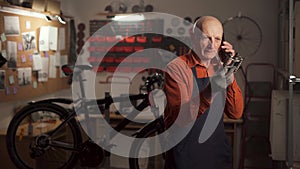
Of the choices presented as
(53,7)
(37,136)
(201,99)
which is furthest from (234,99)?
(53,7)

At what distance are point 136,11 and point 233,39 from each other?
3.76 feet

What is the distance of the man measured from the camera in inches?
69.6

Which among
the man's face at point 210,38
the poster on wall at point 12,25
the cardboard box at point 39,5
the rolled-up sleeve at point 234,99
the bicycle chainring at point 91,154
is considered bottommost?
the bicycle chainring at point 91,154

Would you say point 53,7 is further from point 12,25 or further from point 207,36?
point 207,36

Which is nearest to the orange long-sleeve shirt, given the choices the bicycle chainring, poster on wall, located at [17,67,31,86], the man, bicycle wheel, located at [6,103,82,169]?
the man

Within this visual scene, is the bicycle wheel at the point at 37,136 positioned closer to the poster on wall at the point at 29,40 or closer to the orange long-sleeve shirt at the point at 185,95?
the poster on wall at the point at 29,40

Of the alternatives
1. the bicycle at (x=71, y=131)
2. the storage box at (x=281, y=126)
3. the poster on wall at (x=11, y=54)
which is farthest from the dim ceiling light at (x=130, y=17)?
the storage box at (x=281, y=126)

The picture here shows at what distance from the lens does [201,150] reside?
74.9 inches

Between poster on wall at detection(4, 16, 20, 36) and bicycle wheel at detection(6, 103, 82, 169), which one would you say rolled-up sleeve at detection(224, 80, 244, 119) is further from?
poster on wall at detection(4, 16, 20, 36)

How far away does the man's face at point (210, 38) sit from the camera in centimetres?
177

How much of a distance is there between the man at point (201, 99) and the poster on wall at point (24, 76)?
7.80 ft

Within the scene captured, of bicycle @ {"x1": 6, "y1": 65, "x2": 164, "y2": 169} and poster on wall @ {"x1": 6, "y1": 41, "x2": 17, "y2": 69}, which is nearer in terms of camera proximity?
bicycle @ {"x1": 6, "y1": 65, "x2": 164, "y2": 169}

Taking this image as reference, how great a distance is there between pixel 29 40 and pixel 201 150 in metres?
2.68

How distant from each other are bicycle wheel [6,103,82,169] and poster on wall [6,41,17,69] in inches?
17.4
